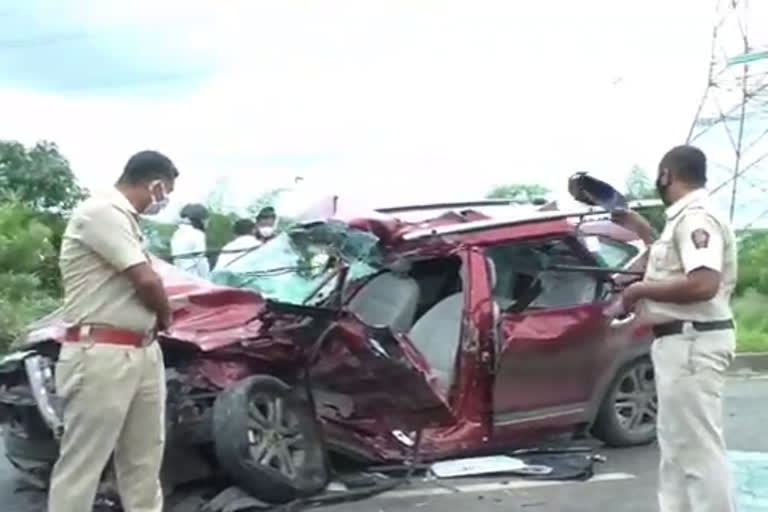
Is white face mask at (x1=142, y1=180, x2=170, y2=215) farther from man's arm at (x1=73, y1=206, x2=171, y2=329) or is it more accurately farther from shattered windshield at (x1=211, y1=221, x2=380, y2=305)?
shattered windshield at (x1=211, y1=221, x2=380, y2=305)

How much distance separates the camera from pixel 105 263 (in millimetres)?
5855

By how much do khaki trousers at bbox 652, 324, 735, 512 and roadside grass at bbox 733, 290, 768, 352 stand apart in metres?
9.48

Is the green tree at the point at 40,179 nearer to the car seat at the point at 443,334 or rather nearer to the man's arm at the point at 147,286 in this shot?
the car seat at the point at 443,334

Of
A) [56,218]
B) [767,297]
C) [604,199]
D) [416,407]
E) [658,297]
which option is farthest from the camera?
[56,218]

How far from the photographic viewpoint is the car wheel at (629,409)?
8.99m

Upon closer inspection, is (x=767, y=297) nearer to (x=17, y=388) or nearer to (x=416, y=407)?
(x=416, y=407)

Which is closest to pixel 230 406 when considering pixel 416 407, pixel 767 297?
pixel 416 407

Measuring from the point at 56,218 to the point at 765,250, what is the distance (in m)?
9.93

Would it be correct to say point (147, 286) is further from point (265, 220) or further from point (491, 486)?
point (265, 220)

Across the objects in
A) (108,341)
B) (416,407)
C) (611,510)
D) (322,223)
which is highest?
(322,223)

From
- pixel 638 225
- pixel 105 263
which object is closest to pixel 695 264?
pixel 638 225

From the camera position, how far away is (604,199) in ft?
23.7

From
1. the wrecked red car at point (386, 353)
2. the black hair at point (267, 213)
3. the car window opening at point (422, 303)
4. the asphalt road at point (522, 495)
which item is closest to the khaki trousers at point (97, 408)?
the wrecked red car at point (386, 353)

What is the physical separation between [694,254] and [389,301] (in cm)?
319
